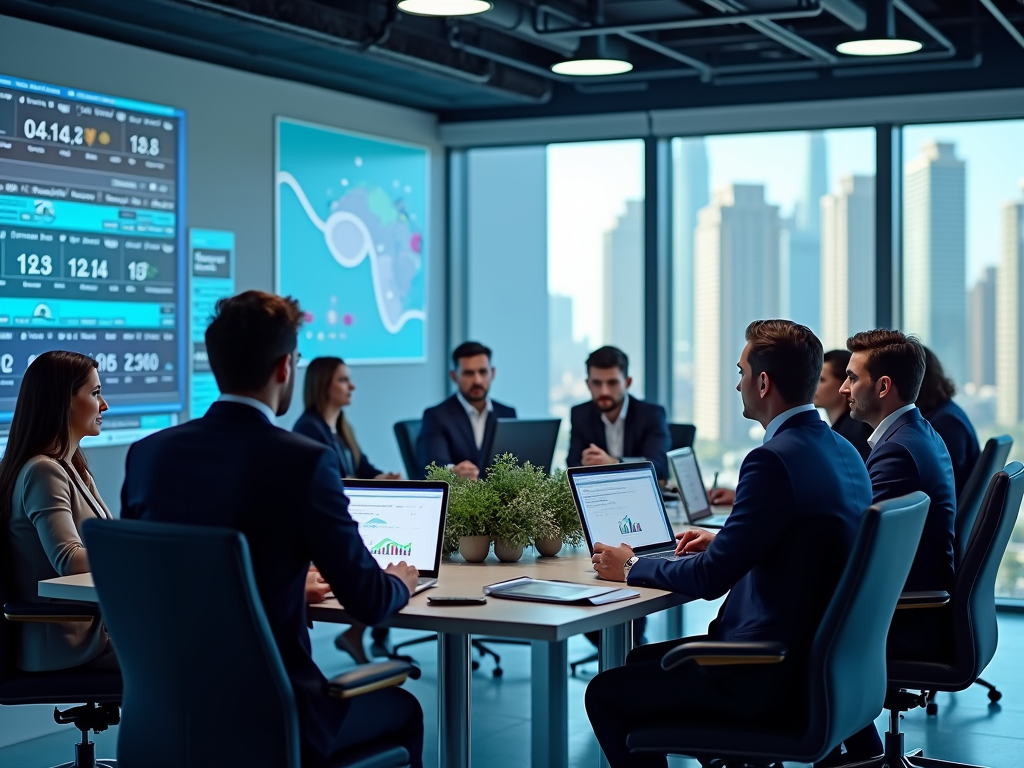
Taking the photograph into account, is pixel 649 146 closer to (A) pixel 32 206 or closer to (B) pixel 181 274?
(B) pixel 181 274

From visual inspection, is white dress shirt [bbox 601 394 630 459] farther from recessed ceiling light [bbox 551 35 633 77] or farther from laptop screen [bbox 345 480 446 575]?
laptop screen [bbox 345 480 446 575]

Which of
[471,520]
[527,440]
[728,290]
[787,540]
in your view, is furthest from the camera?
[728,290]

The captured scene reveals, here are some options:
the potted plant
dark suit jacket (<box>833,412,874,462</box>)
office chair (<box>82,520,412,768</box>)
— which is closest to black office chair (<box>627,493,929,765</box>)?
office chair (<box>82,520,412,768</box>)

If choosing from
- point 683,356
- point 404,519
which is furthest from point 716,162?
point 404,519

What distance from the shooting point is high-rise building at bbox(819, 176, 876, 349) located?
24.8 ft

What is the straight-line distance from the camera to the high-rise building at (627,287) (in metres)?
8.08

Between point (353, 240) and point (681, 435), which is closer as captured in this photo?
point (681, 435)

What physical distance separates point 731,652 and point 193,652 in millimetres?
1207

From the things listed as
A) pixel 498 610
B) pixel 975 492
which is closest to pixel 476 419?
pixel 975 492

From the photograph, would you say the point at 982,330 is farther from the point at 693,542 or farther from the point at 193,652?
the point at 193,652

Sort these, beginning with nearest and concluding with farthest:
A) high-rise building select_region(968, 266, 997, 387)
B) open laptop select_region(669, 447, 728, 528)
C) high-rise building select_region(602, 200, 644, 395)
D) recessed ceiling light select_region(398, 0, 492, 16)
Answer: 1. recessed ceiling light select_region(398, 0, 492, 16)
2. open laptop select_region(669, 447, 728, 528)
3. high-rise building select_region(968, 266, 997, 387)
4. high-rise building select_region(602, 200, 644, 395)

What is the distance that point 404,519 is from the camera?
3.67 meters

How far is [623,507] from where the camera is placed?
3.99 meters

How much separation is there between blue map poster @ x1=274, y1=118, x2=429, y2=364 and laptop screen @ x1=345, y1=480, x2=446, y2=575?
3504 mm
